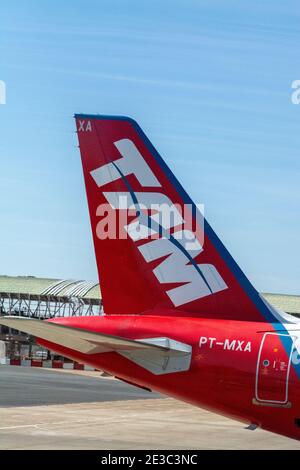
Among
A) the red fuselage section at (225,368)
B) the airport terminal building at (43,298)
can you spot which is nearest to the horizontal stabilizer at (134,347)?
the red fuselage section at (225,368)

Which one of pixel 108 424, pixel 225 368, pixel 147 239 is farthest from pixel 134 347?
pixel 108 424

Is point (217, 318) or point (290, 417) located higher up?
point (217, 318)

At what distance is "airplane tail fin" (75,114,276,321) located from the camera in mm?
22406

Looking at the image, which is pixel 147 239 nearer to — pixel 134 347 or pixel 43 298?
pixel 134 347

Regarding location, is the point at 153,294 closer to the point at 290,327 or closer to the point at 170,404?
the point at 290,327

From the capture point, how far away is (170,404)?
155 feet

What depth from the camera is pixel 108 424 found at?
3572 cm

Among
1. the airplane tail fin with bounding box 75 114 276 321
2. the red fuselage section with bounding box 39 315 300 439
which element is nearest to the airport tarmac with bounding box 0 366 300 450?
the red fuselage section with bounding box 39 315 300 439

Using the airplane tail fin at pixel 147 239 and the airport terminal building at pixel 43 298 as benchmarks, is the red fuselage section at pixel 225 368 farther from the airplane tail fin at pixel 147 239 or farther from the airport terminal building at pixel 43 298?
the airport terminal building at pixel 43 298

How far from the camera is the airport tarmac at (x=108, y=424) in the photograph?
29.6 metres

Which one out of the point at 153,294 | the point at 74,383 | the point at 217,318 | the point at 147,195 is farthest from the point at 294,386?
the point at 74,383

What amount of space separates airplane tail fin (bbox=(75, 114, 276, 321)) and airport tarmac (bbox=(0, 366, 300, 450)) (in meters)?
6.95

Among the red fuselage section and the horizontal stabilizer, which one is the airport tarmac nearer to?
the red fuselage section
